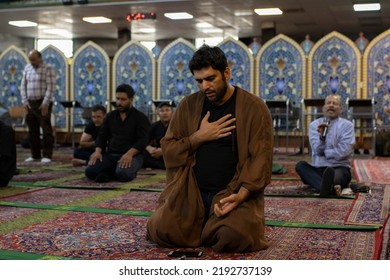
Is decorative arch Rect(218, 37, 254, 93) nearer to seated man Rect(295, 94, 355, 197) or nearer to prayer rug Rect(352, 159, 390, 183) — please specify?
prayer rug Rect(352, 159, 390, 183)

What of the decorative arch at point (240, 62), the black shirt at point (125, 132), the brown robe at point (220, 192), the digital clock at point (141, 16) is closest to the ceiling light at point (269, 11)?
the digital clock at point (141, 16)

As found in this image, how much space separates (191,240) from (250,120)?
618 mm

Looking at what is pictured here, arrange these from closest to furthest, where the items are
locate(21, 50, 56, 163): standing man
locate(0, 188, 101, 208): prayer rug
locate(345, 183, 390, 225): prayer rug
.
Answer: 1. locate(345, 183, 390, 225): prayer rug
2. locate(0, 188, 101, 208): prayer rug
3. locate(21, 50, 56, 163): standing man

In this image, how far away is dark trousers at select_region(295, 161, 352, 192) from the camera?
473 centimetres

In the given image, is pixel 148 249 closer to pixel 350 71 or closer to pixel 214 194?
pixel 214 194

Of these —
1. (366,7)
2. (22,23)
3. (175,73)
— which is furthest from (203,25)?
(175,73)

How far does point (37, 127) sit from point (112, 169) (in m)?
2.44

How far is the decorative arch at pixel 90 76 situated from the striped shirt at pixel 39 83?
3.28 m

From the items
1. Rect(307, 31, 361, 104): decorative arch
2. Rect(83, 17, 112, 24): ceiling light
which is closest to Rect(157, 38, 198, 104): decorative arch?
Rect(307, 31, 361, 104): decorative arch

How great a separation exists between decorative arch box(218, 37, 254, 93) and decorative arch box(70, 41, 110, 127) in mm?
2279

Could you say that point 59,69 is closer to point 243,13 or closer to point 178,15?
point 178,15

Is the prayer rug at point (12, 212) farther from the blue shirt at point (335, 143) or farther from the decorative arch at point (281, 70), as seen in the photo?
the decorative arch at point (281, 70)

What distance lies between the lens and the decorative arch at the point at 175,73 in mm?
10523

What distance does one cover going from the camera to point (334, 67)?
975 centimetres
